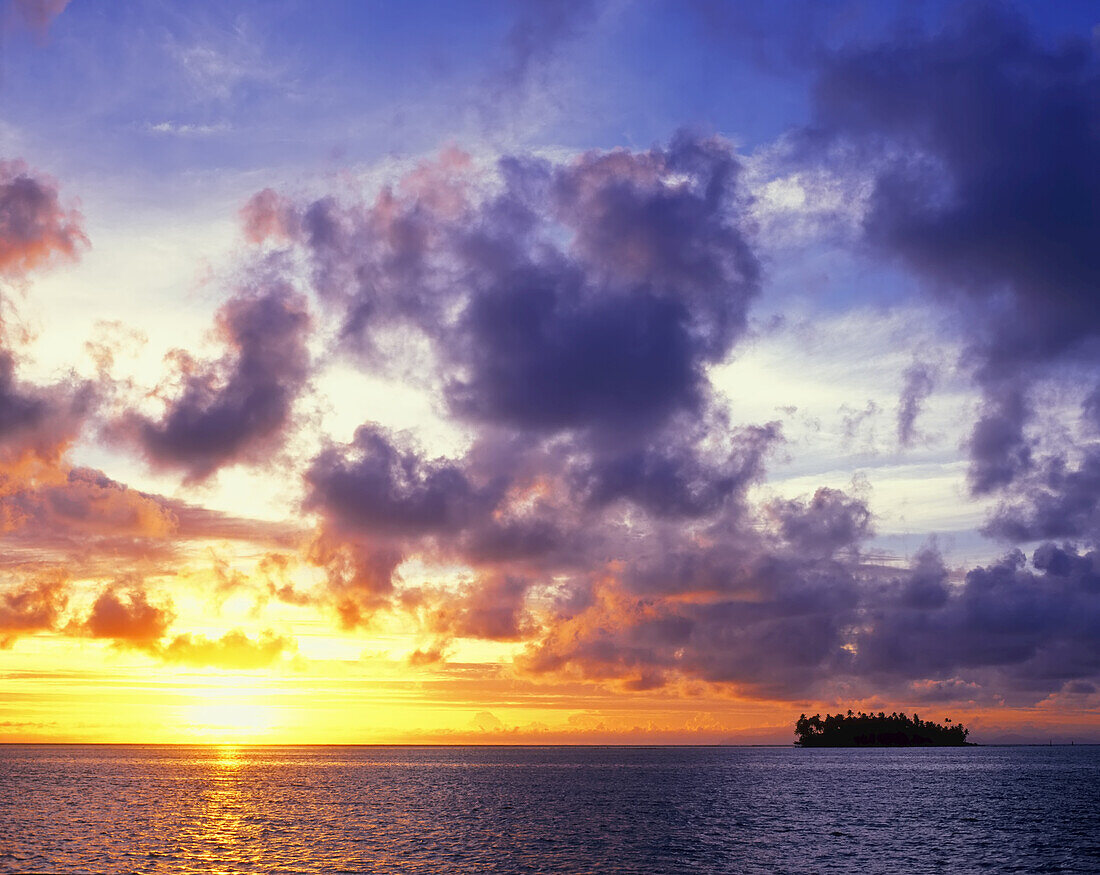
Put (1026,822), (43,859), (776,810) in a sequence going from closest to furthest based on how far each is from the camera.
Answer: (43,859) → (1026,822) → (776,810)

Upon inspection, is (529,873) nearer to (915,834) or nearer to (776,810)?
(915,834)

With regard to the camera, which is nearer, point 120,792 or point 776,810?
point 776,810

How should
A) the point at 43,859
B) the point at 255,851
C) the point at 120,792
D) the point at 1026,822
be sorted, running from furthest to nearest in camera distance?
1. the point at 120,792
2. the point at 1026,822
3. the point at 255,851
4. the point at 43,859

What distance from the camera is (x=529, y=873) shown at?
281ft

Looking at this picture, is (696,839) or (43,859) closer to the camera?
(43,859)

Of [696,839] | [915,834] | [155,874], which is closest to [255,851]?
[155,874]

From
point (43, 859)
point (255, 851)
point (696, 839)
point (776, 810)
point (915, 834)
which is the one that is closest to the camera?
point (43, 859)

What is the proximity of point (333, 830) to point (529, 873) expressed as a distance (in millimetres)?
43223

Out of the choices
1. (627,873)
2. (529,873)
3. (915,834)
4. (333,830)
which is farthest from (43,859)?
(915,834)

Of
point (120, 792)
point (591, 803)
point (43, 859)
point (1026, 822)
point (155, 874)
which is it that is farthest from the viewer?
point (120, 792)

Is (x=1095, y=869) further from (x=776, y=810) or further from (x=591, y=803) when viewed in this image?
(x=591, y=803)

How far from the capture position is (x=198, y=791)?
198 m

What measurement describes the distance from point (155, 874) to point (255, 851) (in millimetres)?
16281

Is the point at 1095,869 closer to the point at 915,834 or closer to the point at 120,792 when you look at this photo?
the point at 915,834
